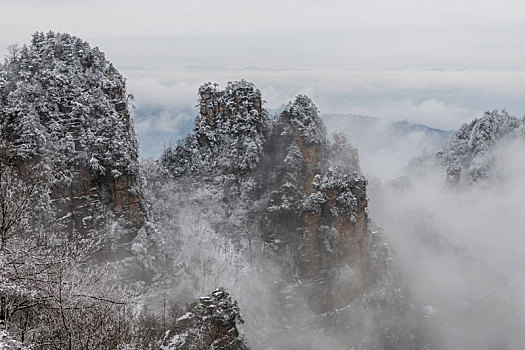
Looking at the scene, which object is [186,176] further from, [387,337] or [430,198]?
[430,198]

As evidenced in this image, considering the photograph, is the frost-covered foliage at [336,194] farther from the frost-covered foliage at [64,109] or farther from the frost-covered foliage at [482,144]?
the frost-covered foliage at [482,144]

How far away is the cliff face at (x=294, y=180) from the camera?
56188 mm

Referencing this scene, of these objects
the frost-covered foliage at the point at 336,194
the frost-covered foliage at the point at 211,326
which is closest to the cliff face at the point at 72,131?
the frost-covered foliage at the point at 211,326

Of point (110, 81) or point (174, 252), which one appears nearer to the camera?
point (110, 81)

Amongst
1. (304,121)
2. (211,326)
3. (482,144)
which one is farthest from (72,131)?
(482,144)

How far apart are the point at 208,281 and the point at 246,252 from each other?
7.60 m

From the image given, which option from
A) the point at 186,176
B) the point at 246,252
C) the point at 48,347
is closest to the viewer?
the point at 48,347

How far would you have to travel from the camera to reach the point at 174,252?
50781 mm

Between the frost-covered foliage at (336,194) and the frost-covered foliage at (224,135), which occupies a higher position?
the frost-covered foliage at (224,135)

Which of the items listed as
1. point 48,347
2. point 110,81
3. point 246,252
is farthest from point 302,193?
point 48,347

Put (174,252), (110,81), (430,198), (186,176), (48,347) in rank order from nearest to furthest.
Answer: (48,347) → (110,81) → (174,252) → (186,176) → (430,198)

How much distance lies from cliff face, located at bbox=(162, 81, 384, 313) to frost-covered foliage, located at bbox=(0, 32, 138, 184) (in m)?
15.9

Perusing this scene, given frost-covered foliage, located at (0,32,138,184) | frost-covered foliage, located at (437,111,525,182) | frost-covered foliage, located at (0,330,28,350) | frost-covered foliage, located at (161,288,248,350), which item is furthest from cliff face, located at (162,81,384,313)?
frost-covered foliage, located at (437,111,525,182)

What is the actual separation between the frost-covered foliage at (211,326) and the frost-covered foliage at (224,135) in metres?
29.4
